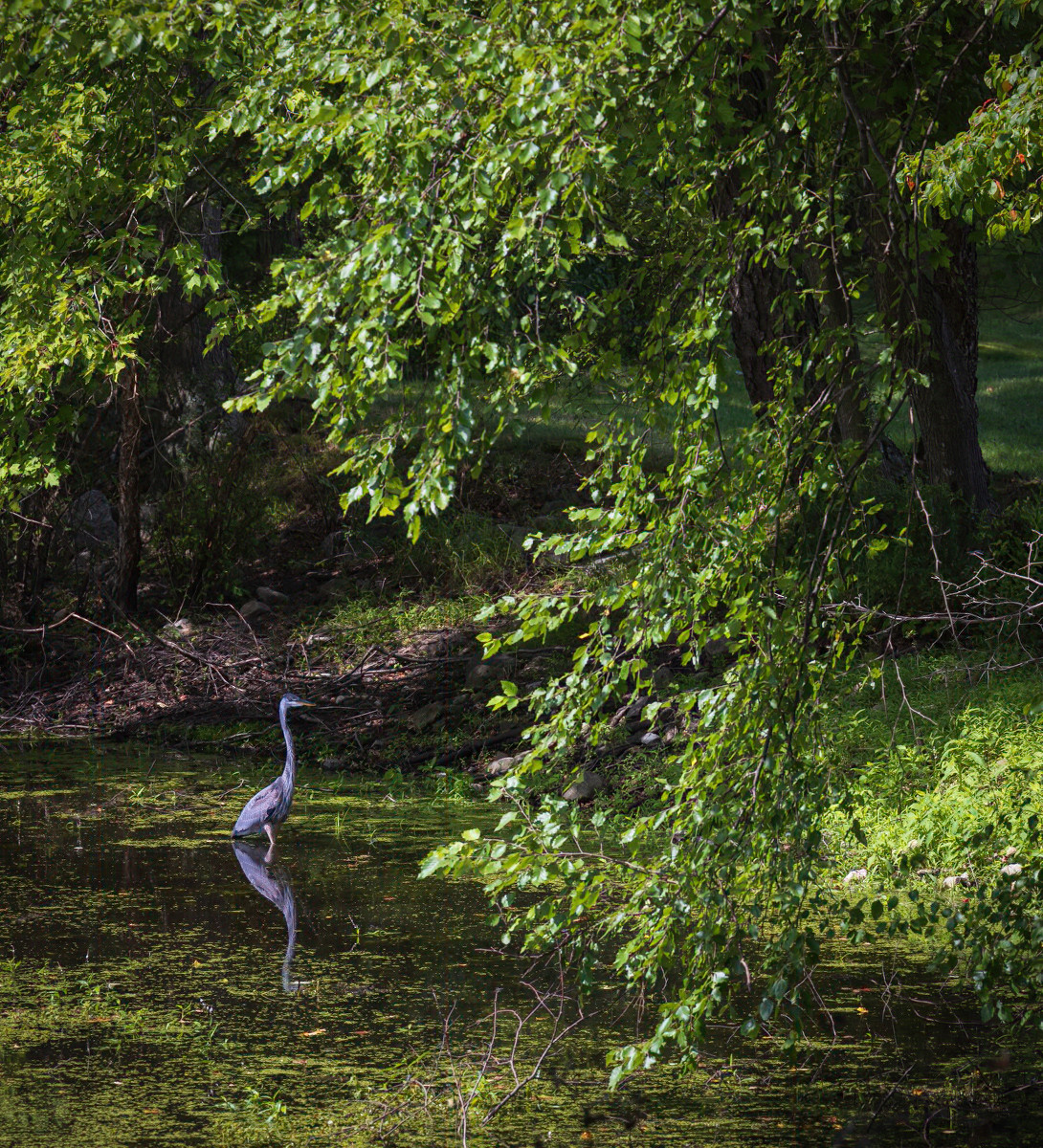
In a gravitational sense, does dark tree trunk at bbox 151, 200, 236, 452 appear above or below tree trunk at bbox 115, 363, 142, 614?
above

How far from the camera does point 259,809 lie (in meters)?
8.97

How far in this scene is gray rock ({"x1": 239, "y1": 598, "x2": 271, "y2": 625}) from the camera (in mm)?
15156

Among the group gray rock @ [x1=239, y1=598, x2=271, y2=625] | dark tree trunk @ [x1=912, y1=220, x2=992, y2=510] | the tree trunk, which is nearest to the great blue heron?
the tree trunk

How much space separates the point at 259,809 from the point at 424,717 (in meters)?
3.35

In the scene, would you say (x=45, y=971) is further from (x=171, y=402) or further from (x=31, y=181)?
(x=171, y=402)

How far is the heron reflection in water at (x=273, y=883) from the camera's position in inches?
279

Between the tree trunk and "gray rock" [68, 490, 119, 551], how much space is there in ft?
2.18

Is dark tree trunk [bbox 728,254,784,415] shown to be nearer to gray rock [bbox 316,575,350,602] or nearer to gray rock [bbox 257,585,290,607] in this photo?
gray rock [bbox 316,575,350,602]

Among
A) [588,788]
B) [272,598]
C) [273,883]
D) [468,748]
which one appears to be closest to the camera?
→ [273,883]

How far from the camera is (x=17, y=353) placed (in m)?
6.22

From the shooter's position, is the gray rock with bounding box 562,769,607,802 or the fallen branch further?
the fallen branch

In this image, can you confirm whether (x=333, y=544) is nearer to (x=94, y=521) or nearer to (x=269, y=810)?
(x=94, y=521)

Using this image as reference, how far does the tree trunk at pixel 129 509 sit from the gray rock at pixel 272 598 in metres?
1.34

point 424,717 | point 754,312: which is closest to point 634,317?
point 754,312
